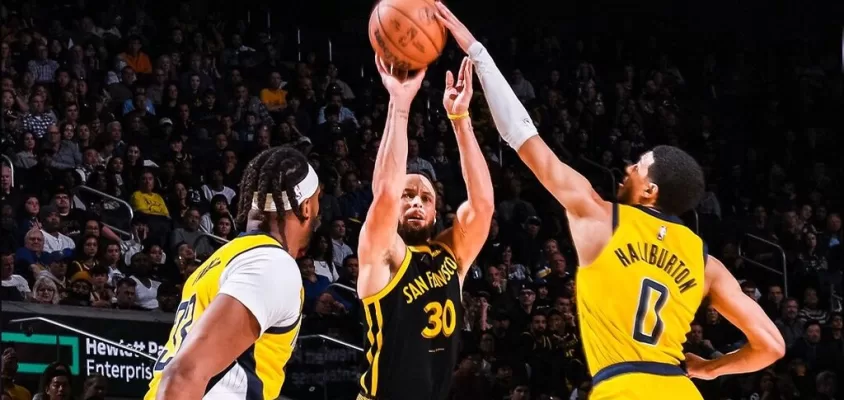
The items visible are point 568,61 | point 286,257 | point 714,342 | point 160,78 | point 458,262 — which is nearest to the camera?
point 286,257

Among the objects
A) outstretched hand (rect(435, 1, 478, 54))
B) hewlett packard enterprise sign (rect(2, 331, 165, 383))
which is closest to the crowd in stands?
hewlett packard enterprise sign (rect(2, 331, 165, 383))

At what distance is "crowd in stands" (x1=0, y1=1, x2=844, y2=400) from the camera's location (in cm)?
1045

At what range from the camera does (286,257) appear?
3322mm

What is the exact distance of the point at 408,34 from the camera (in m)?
5.46

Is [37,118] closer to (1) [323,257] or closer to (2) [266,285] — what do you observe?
(1) [323,257]

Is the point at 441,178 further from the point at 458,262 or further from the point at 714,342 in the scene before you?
the point at 458,262

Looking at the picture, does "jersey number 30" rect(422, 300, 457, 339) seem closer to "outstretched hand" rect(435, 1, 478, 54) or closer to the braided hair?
"outstretched hand" rect(435, 1, 478, 54)

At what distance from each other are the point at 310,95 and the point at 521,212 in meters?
2.93

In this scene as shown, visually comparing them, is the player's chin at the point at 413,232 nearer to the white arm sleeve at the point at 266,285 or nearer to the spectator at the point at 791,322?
the white arm sleeve at the point at 266,285

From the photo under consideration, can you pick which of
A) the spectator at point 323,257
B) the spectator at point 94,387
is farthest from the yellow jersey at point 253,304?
the spectator at point 323,257

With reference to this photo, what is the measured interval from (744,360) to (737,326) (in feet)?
0.53

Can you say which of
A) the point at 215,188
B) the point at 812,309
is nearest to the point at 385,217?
the point at 215,188

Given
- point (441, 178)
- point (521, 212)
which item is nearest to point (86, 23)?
point (441, 178)

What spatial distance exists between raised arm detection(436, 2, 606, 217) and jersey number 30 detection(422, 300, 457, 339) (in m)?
0.94
